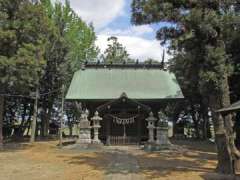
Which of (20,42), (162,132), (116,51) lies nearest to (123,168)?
(162,132)

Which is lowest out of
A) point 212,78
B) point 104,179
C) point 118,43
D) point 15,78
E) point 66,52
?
point 104,179

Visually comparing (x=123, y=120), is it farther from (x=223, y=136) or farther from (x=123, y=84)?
(x=223, y=136)

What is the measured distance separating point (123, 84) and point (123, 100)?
10.3 ft

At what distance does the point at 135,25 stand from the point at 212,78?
15.0 feet

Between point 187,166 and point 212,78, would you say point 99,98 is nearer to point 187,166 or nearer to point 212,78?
point 187,166

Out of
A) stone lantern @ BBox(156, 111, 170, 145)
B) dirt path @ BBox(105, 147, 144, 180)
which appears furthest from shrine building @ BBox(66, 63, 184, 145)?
dirt path @ BBox(105, 147, 144, 180)

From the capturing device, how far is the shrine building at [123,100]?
32750mm

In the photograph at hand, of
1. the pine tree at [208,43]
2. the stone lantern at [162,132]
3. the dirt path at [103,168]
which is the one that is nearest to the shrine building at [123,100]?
the stone lantern at [162,132]

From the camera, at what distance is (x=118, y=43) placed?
2272 inches

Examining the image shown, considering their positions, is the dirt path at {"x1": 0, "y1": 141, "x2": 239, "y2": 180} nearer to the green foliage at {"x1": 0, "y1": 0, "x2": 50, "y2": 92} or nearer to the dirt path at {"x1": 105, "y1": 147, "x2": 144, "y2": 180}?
the dirt path at {"x1": 105, "y1": 147, "x2": 144, "y2": 180}

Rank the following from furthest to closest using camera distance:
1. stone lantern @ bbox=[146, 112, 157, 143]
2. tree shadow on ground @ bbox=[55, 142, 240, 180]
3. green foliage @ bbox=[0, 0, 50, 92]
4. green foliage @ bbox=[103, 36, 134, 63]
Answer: green foliage @ bbox=[103, 36, 134, 63] → stone lantern @ bbox=[146, 112, 157, 143] → green foliage @ bbox=[0, 0, 50, 92] → tree shadow on ground @ bbox=[55, 142, 240, 180]

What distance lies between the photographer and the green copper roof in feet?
109

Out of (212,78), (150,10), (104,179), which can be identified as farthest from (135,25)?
(104,179)

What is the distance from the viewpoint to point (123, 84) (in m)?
35.0
